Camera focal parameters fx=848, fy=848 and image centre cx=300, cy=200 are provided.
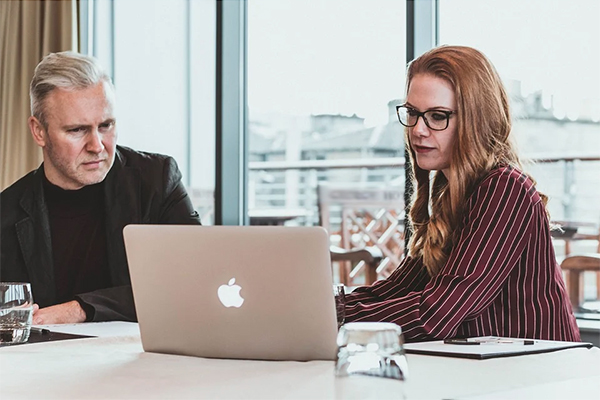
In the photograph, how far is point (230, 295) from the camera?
131cm

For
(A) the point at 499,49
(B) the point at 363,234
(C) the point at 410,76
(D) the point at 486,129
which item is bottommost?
(B) the point at 363,234

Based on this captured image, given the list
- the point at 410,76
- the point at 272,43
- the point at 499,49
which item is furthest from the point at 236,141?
the point at 410,76

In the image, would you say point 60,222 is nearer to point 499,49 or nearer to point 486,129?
point 486,129

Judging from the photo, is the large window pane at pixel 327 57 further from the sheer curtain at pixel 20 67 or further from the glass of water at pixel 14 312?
the glass of water at pixel 14 312

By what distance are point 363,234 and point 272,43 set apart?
93.5 inches

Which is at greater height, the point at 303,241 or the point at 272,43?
the point at 272,43

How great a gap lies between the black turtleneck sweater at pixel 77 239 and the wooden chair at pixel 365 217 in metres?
3.44

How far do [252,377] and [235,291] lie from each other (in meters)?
0.16

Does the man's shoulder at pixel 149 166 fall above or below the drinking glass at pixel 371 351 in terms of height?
above

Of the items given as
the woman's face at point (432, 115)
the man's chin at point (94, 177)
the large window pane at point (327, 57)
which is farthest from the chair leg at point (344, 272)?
the woman's face at point (432, 115)

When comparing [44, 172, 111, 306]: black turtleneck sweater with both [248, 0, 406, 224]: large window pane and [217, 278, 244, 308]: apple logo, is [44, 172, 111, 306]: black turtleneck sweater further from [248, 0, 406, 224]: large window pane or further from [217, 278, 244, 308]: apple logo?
[248, 0, 406, 224]: large window pane

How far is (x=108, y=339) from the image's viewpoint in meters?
1.58

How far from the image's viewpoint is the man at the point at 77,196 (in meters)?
2.22

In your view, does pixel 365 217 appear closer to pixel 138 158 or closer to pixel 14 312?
pixel 138 158
